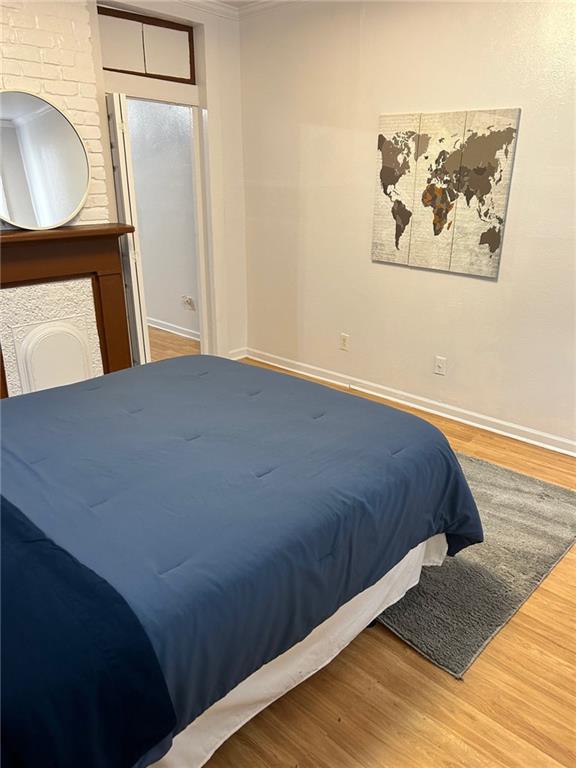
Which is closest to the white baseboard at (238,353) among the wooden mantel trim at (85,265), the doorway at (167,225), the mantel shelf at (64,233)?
the doorway at (167,225)

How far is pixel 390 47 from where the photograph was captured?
124 inches

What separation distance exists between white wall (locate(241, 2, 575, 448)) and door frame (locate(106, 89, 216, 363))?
0.35 meters

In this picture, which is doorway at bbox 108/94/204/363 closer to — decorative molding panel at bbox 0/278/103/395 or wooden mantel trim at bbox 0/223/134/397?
wooden mantel trim at bbox 0/223/134/397

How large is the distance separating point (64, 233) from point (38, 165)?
428mm

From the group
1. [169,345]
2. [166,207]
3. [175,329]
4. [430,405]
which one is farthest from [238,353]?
[430,405]

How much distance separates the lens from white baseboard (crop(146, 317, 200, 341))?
16.7 feet

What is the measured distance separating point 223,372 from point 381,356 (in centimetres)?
168

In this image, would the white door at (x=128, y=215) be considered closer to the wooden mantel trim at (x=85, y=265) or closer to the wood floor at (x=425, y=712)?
the wooden mantel trim at (x=85, y=265)

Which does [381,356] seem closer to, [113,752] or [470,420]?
[470,420]

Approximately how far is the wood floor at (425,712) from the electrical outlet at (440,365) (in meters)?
1.74

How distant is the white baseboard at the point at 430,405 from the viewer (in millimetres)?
3074

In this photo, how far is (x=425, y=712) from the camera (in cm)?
156

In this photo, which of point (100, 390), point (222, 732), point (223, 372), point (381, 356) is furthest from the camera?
point (381, 356)

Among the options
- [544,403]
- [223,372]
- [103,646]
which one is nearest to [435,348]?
[544,403]
